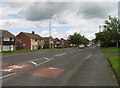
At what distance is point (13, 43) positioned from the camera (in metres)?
83.6

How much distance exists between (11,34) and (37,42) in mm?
23916

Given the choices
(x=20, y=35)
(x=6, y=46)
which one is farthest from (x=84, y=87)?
(x=20, y=35)

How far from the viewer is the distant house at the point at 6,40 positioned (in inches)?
3017

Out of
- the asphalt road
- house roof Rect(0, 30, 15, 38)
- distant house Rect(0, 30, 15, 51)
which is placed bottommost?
the asphalt road

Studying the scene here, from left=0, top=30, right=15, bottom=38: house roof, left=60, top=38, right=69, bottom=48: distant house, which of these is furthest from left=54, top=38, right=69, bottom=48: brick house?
left=0, top=30, right=15, bottom=38: house roof

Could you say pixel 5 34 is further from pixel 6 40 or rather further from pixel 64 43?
pixel 64 43

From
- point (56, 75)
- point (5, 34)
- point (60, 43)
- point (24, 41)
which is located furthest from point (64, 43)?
point (56, 75)

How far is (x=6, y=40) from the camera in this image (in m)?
79.1

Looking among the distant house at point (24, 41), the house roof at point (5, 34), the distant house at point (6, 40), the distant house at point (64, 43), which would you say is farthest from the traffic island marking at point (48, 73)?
the distant house at point (64, 43)

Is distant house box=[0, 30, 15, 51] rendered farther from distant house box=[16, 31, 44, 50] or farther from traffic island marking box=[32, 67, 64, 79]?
traffic island marking box=[32, 67, 64, 79]

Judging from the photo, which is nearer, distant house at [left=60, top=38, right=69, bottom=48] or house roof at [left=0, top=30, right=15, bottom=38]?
house roof at [left=0, top=30, right=15, bottom=38]

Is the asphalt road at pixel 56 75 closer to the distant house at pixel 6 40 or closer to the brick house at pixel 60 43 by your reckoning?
the distant house at pixel 6 40

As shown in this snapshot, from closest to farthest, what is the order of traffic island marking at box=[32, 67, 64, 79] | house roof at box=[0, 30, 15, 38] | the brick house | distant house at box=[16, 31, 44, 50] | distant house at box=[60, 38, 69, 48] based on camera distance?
traffic island marking at box=[32, 67, 64, 79]
house roof at box=[0, 30, 15, 38]
distant house at box=[16, 31, 44, 50]
the brick house
distant house at box=[60, 38, 69, 48]

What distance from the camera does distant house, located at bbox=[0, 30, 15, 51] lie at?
251 feet
